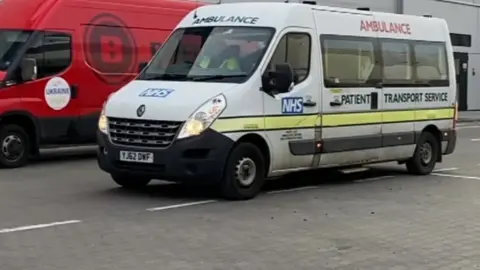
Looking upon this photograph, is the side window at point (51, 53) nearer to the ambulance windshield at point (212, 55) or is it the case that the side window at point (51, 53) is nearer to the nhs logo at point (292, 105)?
the ambulance windshield at point (212, 55)

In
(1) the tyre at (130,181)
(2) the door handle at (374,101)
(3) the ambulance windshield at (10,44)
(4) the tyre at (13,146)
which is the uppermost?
(3) the ambulance windshield at (10,44)

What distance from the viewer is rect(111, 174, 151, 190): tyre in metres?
11.4

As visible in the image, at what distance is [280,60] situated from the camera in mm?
11336

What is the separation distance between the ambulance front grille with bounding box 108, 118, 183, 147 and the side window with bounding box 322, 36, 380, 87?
8.90 ft

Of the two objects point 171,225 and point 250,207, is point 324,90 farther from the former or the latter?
point 171,225

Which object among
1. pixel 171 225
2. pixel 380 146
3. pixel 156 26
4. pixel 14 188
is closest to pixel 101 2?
pixel 156 26

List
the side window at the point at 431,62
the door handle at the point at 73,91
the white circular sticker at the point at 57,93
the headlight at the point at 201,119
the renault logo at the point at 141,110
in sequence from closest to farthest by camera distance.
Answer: the headlight at the point at 201,119
the renault logo at the point at 141,110
the side window at the point at 431,62
the white circular sticker at the point at 57,93
the door handle at the point at 73,91

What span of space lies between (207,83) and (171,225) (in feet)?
7.98

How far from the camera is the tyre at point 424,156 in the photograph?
46.0ft

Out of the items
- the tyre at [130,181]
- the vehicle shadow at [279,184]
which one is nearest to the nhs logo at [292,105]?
the vehicle shadow at [279,184]

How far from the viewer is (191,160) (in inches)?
406

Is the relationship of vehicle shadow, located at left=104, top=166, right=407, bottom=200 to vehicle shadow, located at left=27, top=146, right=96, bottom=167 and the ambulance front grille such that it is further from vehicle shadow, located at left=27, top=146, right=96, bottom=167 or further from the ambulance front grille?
vehicle shadow, located at left=27, top=146, right=96, bottom=167

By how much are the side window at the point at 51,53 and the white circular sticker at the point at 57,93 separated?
0.17m

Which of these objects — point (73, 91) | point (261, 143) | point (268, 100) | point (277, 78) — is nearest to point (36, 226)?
point (261, 143)
